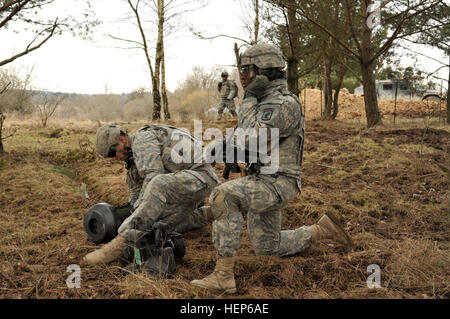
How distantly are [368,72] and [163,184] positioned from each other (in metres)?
8.04

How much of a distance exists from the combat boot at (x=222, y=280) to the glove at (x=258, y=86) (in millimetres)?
1323

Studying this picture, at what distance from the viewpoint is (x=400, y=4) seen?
940 centimetres

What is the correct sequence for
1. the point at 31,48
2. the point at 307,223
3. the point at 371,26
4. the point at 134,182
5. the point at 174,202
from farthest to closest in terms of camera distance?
the point at 371,26 < the point at 31,48 < the point at 307,223 < the point at 134,182 < the point at 174,202

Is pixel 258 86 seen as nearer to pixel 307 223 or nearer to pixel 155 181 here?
pixel 155 181

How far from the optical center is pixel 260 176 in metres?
3.11

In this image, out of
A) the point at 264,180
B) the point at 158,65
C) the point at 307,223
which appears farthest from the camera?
the point at 158,65

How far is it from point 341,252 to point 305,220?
1115mm

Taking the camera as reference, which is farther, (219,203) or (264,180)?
(264,180)

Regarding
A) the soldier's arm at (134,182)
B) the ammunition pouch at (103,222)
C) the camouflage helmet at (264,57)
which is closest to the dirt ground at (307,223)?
the ammunition pouch at (103,222)

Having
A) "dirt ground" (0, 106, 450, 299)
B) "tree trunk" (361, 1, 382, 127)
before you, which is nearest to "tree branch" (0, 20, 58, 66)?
"dirt ground" (0, 106, 450, 299)

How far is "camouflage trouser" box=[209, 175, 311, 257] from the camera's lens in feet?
9.45

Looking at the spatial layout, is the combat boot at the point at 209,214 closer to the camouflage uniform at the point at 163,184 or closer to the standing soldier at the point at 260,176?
the camouflage uniform at the point at 163,184

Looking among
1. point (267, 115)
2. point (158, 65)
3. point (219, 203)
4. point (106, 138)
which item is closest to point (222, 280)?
point (219, 203)
